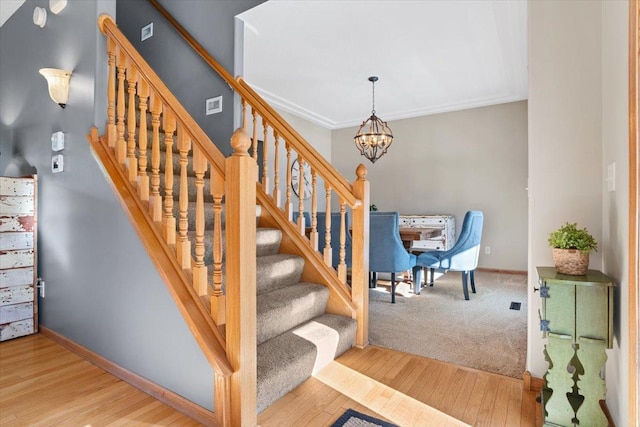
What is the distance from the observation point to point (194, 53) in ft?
10.7

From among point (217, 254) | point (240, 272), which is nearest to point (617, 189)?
point (240, 272)

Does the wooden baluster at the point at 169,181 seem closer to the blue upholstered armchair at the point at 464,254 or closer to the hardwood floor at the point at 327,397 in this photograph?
the hardwood floor at the point at 327,397

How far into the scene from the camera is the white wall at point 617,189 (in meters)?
1.32

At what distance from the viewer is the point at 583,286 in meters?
1.45

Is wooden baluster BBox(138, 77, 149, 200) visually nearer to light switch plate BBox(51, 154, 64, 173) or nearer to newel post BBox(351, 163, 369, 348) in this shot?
light switch plate BBox(51, 154, 64, 173)

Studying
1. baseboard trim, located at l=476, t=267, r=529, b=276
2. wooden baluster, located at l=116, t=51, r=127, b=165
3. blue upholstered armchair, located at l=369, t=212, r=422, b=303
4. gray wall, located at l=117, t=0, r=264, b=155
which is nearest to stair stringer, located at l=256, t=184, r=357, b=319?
gray wall, located at l=117, t=0, r=264, b=155

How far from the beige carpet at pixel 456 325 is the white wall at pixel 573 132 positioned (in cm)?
49

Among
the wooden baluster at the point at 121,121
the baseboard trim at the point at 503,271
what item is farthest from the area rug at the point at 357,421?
the baseboard trim at the point at 503,271

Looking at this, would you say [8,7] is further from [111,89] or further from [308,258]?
[308,258]

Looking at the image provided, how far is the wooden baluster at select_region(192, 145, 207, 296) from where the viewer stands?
64.5 inches

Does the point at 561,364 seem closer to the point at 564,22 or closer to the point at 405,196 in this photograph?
the point at 564,22

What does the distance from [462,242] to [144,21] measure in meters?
4.11

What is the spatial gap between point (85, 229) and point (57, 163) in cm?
62

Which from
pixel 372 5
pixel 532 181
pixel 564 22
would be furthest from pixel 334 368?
pixel 372 5
